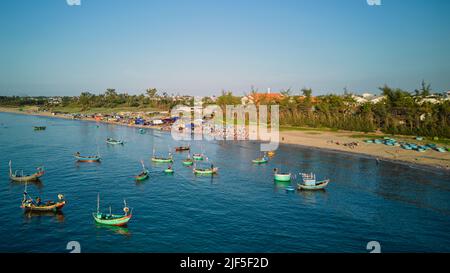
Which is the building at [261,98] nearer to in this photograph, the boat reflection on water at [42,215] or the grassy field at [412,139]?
the grassy field at [412,139]

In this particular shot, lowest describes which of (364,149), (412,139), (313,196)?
(313,196)

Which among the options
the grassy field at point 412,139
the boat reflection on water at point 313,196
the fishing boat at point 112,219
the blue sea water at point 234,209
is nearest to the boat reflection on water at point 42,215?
the blue sea water at point 234,209

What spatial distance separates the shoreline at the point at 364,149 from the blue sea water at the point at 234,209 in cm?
425

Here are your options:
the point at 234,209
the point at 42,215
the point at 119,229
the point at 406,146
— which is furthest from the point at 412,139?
the point at 42,215

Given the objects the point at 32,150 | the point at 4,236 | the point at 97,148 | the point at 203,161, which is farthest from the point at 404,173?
the point at 32,150

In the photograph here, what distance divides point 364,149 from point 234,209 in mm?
48761

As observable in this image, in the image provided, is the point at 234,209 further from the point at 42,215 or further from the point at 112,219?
the point at 42,215

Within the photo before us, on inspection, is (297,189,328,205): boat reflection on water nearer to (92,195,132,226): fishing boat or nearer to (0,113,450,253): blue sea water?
(0,113,450,253): blue sea water

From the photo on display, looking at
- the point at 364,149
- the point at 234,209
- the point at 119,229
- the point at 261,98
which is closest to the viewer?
the point at 119,229

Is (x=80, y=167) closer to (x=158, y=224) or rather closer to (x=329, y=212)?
(x=158, y=224)

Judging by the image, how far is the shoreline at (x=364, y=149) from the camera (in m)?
64.9

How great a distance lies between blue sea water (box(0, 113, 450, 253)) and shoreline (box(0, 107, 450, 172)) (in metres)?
4.25

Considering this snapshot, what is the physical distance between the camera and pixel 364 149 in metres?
79.2
